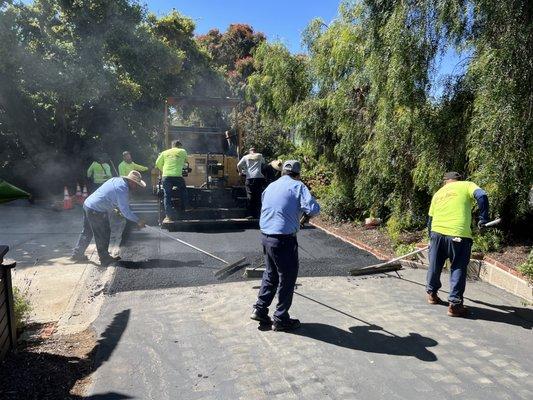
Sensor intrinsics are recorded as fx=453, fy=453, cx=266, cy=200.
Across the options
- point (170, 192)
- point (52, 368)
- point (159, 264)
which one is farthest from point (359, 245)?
point (52, 368)

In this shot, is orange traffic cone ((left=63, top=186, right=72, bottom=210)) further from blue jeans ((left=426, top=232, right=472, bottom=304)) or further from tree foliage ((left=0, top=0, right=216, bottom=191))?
blue jeans ((left=426, top=232, right=472, bottom=304))

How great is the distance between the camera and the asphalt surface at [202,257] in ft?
18.2

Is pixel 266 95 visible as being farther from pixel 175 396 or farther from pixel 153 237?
pixel 175 396

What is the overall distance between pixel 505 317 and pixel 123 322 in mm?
3716

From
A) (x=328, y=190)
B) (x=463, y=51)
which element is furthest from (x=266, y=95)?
(x=463, y=51)

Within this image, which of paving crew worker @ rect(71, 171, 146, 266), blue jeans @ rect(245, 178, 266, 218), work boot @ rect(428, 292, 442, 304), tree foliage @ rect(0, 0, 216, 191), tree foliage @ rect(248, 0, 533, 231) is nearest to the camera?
work boot @ rect(428, 292, 442, 304)

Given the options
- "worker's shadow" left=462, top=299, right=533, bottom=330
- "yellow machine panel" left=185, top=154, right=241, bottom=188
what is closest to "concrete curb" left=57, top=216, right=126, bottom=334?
"yellow machine panel" left=185, top=154, right=241, bottom=188

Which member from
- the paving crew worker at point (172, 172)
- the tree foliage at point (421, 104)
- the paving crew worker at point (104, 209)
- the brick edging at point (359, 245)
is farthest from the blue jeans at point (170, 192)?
the tree foliage at point (421, 104)

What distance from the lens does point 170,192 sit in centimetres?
852

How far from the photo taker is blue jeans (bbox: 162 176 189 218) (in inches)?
331

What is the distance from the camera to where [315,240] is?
8109mm

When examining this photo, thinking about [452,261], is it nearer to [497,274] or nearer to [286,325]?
[497,274]

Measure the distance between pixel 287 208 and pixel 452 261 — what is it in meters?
1.87

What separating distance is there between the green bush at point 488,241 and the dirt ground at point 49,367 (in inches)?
195
